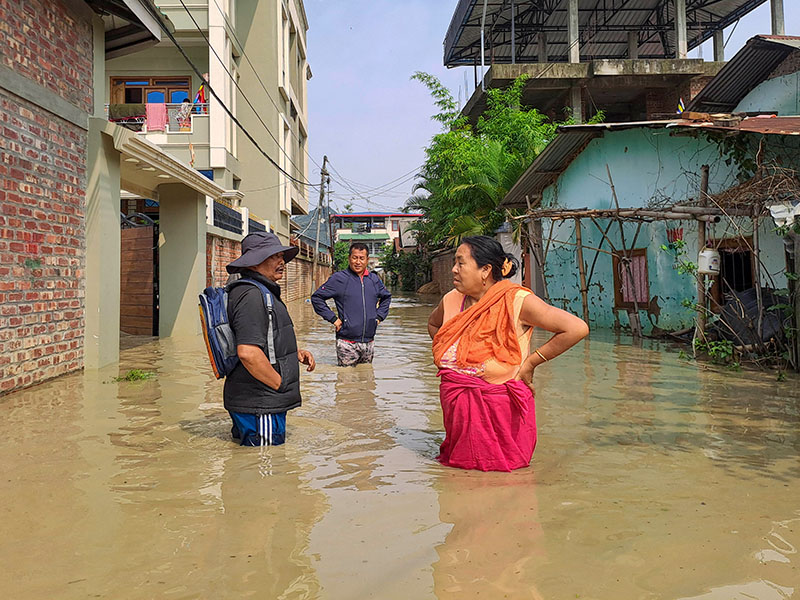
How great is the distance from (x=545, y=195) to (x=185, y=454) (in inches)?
562

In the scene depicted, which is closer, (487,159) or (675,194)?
(675,194)

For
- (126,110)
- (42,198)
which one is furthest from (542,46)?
(42,198)

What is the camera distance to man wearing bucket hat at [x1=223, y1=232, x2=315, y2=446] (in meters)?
4.07

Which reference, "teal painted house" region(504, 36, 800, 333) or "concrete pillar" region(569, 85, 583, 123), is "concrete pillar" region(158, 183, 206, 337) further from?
"concrete pillar" region(569, 85, 583, 123)

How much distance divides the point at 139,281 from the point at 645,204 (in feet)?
32.4

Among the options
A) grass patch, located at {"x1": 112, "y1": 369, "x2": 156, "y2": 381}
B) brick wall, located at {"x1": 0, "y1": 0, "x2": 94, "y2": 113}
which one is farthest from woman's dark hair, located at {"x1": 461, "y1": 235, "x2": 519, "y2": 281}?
brick wall, located at {"x1": 0, "y1": 0, "x2": 94, "y2": 113}

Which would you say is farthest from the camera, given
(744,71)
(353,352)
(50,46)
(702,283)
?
(744,71)

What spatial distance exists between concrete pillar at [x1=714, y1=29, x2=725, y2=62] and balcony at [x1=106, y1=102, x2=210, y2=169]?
1960 centimetres

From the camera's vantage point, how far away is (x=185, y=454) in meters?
4.54

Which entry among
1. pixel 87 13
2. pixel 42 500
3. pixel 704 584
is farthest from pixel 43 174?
pixel 704 584

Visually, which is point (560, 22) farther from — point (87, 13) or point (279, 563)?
point (279, 563)

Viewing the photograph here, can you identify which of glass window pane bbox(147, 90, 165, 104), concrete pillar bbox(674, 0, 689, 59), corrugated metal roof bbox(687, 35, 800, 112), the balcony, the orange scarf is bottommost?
the orange scarf

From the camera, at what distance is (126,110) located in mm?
21516

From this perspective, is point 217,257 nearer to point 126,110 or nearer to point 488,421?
point 126,110
